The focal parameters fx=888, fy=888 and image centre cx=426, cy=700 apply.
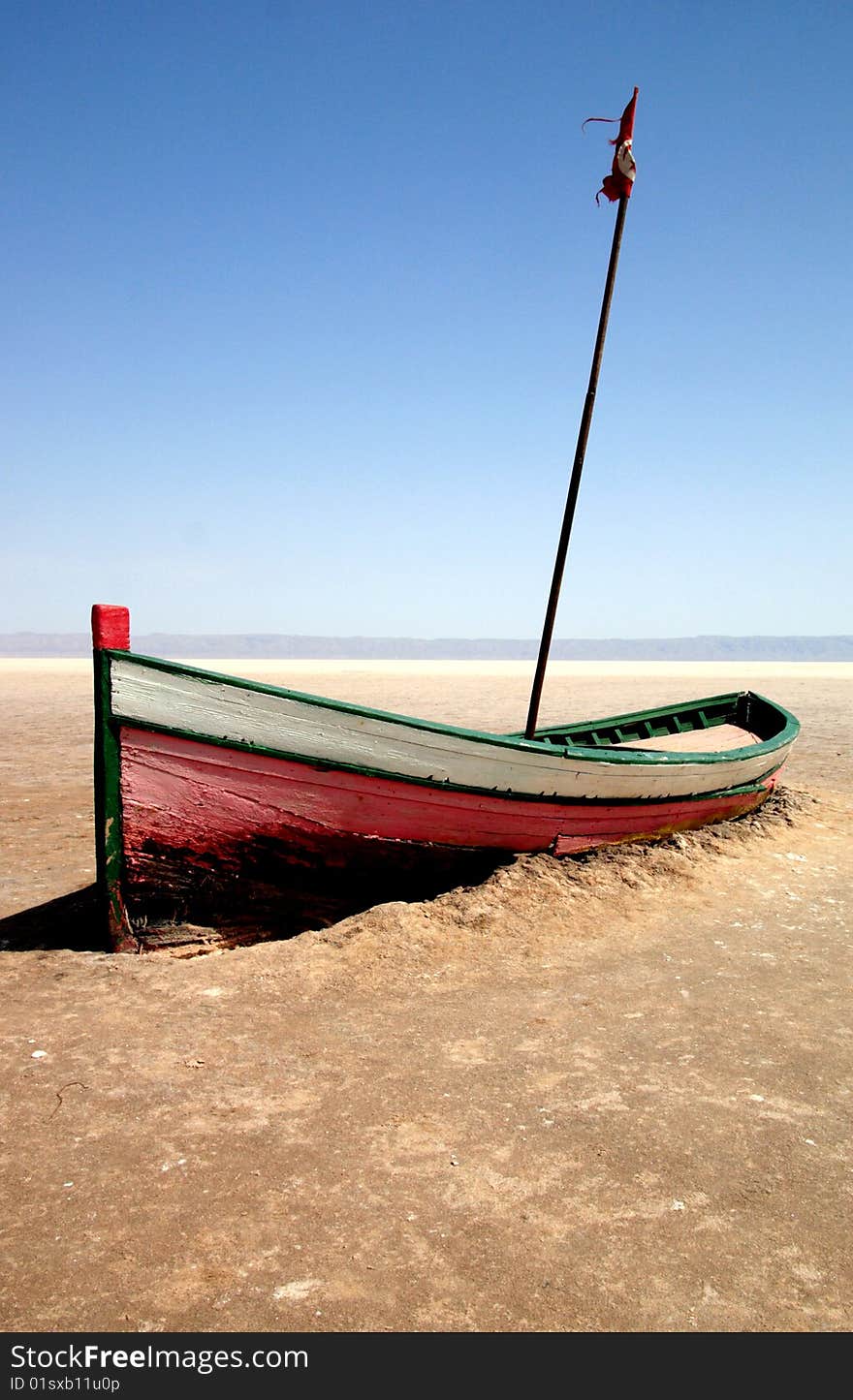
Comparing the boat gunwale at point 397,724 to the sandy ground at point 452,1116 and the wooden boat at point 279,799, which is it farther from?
the sandy ground at point 452,1116

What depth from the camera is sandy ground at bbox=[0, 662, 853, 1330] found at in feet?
8.52

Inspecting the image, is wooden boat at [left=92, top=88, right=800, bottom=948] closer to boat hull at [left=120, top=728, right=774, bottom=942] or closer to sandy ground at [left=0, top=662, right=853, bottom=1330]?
boat hull at [left=120, top=728, right=774, bottom=942]

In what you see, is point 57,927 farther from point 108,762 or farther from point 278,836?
point 278,836

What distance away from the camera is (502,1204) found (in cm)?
301

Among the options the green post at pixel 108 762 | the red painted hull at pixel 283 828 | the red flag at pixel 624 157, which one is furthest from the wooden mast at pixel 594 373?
the green post at pixel 108 762

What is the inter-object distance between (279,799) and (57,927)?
1.87 metres

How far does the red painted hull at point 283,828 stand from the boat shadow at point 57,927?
2.16ft

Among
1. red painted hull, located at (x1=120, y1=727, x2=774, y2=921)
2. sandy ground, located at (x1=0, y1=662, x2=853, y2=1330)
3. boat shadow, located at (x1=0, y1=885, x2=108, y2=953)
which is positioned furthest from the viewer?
boat shadow, located at (x1=0, y1=885, x2=108, y2=953)

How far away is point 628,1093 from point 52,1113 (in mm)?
2345

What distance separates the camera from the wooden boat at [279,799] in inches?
194

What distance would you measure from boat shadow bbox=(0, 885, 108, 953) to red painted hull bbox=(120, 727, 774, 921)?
2.16 ft

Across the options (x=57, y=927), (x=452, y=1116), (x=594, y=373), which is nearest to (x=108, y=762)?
(x=57, y=927)

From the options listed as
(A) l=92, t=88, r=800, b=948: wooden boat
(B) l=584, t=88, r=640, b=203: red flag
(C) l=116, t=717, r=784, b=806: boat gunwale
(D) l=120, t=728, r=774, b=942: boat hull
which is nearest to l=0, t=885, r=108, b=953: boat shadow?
(A) l=92, t=88, r=800, b=948: wooden boat

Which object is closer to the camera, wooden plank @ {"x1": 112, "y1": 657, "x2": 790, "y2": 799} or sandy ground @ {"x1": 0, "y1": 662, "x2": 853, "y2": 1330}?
sandy ground @ {"x1": 0, "y1": 662, "x2": 853, "y2": 1330}
